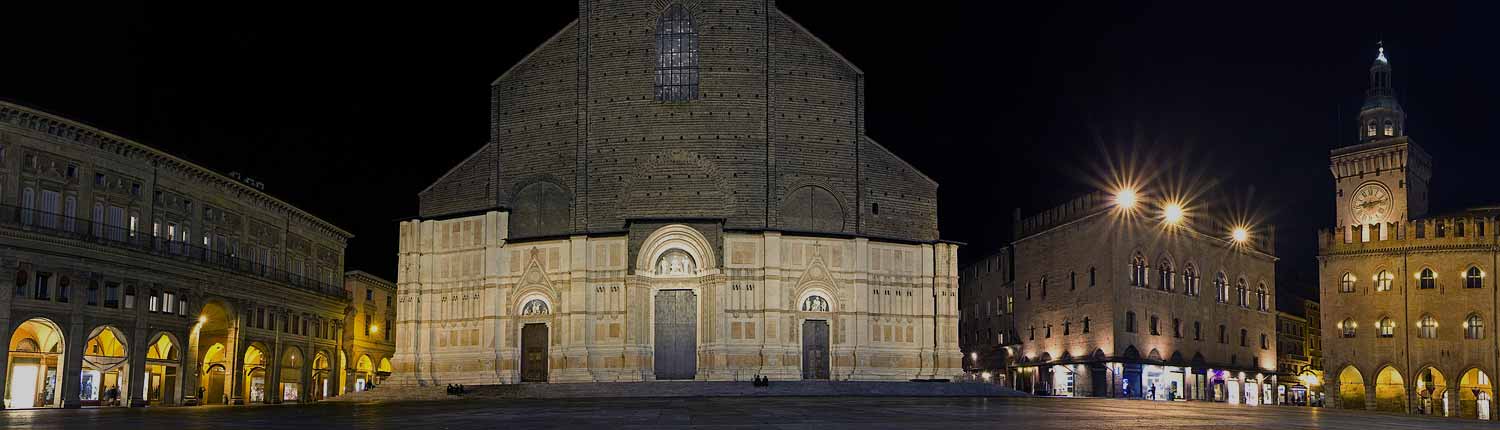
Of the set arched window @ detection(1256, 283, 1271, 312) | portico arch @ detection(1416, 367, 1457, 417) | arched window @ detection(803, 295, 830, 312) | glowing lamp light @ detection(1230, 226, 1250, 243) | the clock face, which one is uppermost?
the clock face

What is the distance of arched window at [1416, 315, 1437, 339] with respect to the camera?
69625 millimetres

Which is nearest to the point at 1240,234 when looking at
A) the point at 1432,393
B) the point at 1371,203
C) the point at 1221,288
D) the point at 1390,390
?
the point at 1221,288

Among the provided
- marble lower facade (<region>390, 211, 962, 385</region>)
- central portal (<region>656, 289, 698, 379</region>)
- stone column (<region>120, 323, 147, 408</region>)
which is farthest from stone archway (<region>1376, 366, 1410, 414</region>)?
stone column (<region>120, 323, 147, 408</region>)

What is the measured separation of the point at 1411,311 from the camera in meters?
70.4

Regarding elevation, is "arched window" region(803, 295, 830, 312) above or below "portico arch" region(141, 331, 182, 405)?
above

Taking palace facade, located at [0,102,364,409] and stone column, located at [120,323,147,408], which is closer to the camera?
palace facade, located at [0,102,364,409]

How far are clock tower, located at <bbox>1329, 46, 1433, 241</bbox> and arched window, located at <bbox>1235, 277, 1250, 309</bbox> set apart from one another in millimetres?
8217

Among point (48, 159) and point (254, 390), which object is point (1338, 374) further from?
point (48, 159)

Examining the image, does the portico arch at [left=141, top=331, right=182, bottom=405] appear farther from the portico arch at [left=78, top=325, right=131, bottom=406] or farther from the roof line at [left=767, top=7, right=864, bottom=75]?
the roof line at [left=767, top=7, right=864, bottom=75]

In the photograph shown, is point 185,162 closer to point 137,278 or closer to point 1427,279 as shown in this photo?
point 137,278

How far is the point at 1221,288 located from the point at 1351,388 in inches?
368

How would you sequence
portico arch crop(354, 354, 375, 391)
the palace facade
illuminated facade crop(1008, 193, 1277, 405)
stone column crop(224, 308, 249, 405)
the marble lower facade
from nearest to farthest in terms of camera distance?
the palace facade < the marble lower facade < stone column crop(224, 308, 249, 405) < illuminated facade crop(1008, 193, 1277, 405) < portico arch crop(354, 354, 375, 391)

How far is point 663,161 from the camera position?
193 ft

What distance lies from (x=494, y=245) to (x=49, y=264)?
18623 millimetres
